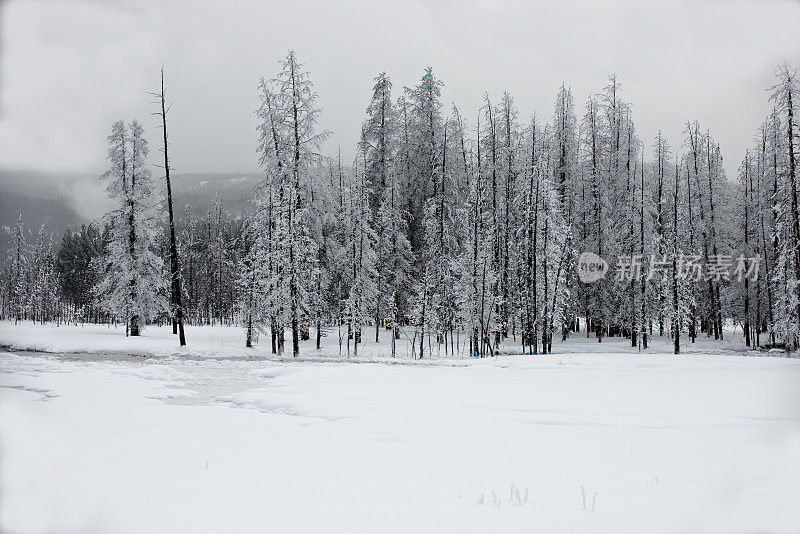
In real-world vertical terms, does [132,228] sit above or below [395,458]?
above

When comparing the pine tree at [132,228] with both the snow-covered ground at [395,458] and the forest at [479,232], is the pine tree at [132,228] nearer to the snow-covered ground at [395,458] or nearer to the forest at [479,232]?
the forest at [479,232]

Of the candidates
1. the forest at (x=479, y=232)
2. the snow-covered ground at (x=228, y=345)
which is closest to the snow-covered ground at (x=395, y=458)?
the snow-covered ground at (x=228, y=345)

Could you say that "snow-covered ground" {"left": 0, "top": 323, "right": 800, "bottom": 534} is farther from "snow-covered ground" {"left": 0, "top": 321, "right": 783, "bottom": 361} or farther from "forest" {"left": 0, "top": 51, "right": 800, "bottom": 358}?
"forest" {"left": 0, "top": 51, "right": 800, "bottom": 358}

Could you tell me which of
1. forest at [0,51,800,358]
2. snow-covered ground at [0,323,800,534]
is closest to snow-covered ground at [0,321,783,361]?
forest at [0,51,800,358]

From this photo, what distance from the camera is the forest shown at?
3106 cm

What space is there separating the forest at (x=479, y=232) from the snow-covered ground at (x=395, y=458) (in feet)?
61.6

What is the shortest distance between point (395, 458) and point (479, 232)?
96.8 feet

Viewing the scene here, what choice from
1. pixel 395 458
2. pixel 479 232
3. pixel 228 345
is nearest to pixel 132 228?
pixel 228 345

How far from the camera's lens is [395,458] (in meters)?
6.80

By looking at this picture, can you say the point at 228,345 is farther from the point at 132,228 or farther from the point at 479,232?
the point at 479,232

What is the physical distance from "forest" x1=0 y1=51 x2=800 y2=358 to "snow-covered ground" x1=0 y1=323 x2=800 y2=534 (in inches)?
739

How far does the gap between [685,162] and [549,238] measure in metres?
22.1

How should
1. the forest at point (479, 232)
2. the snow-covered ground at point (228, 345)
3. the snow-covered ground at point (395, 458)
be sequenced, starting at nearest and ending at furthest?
the snow-covered ground at point (395, 458), the snow-covered ground at point (228, 345), the forest at point (479, 232)

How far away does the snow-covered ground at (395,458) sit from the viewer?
4664mm
